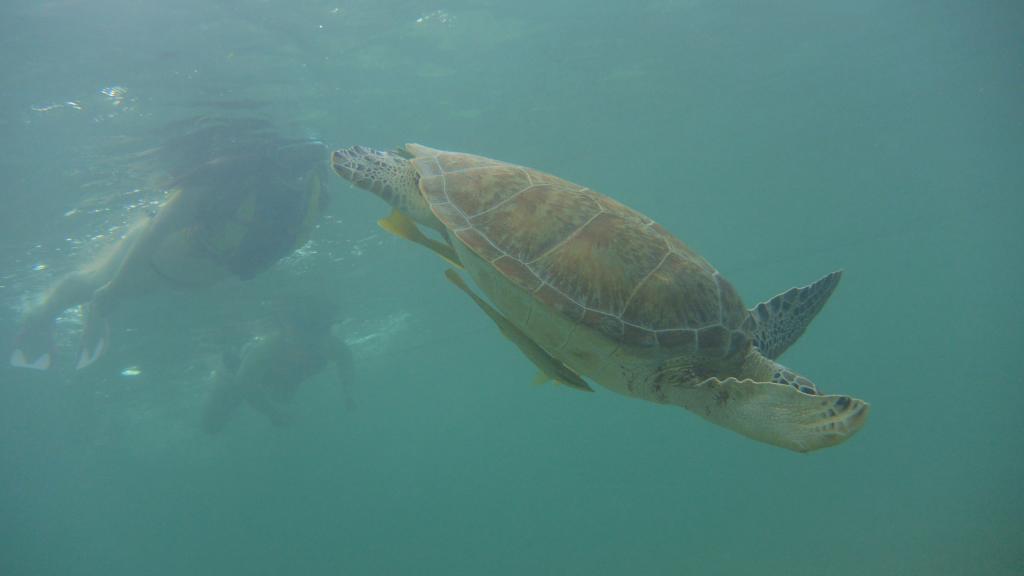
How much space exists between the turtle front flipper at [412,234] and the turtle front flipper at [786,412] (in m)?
1.49

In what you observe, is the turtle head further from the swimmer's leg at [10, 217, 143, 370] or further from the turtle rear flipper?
the swimmer's leg at [10, 217, 143, 370]

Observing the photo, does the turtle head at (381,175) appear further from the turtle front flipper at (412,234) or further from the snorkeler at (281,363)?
the snorkeler at (281,363)

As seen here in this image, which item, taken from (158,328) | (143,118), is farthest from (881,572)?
(158,328)

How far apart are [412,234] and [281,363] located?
18638mm

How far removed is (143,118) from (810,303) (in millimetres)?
11327

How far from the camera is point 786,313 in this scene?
10.3ft

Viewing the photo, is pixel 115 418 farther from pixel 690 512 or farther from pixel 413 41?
pixel 690 512

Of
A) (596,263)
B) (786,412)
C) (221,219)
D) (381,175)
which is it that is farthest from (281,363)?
(786,412)

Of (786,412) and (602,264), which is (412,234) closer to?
(602,264)

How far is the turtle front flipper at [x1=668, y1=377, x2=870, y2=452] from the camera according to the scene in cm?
205

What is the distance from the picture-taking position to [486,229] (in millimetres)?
2629

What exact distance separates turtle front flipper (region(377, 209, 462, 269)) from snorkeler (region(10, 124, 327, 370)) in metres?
9.57

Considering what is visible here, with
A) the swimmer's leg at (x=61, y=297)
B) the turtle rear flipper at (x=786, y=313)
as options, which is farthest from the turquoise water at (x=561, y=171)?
the turtle rear flipper at (x=786, y=313)

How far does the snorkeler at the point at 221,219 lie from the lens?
11188 mm
